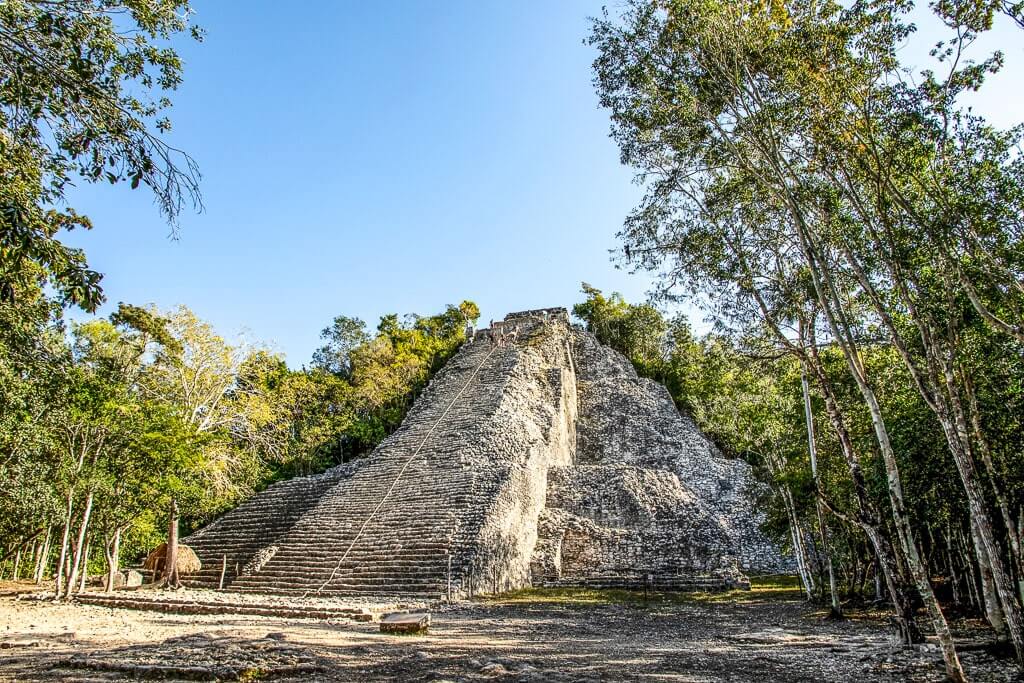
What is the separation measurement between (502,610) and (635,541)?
635cm

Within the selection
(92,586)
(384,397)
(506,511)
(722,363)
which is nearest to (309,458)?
(384,397)

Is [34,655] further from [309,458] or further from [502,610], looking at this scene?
[309,458]

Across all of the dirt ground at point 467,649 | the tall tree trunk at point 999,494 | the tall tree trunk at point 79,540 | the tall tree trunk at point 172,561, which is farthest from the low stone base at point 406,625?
the tall tree trunk at point 172,561

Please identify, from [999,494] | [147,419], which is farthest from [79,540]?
[999,494]

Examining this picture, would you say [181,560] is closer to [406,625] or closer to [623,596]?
[406,625]

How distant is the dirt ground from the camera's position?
206 inches

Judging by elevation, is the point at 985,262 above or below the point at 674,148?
below

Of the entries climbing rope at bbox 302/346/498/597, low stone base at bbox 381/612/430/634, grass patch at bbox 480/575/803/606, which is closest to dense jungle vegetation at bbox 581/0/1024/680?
grass patch at bbox 480/575/803/606

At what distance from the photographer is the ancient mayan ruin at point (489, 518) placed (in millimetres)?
13984

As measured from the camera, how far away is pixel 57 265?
356 centimetres

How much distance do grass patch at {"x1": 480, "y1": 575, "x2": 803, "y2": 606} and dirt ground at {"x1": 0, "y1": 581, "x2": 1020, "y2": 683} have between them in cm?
242

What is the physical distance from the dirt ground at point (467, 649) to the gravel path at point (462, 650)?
2 centimetres

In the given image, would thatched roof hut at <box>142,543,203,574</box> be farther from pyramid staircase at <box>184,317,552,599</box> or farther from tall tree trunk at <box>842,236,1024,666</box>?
tall tree trunk at <box>842,236,1024,666</box>

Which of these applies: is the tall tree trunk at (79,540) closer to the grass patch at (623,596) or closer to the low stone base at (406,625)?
the low stone base at (406,625)
